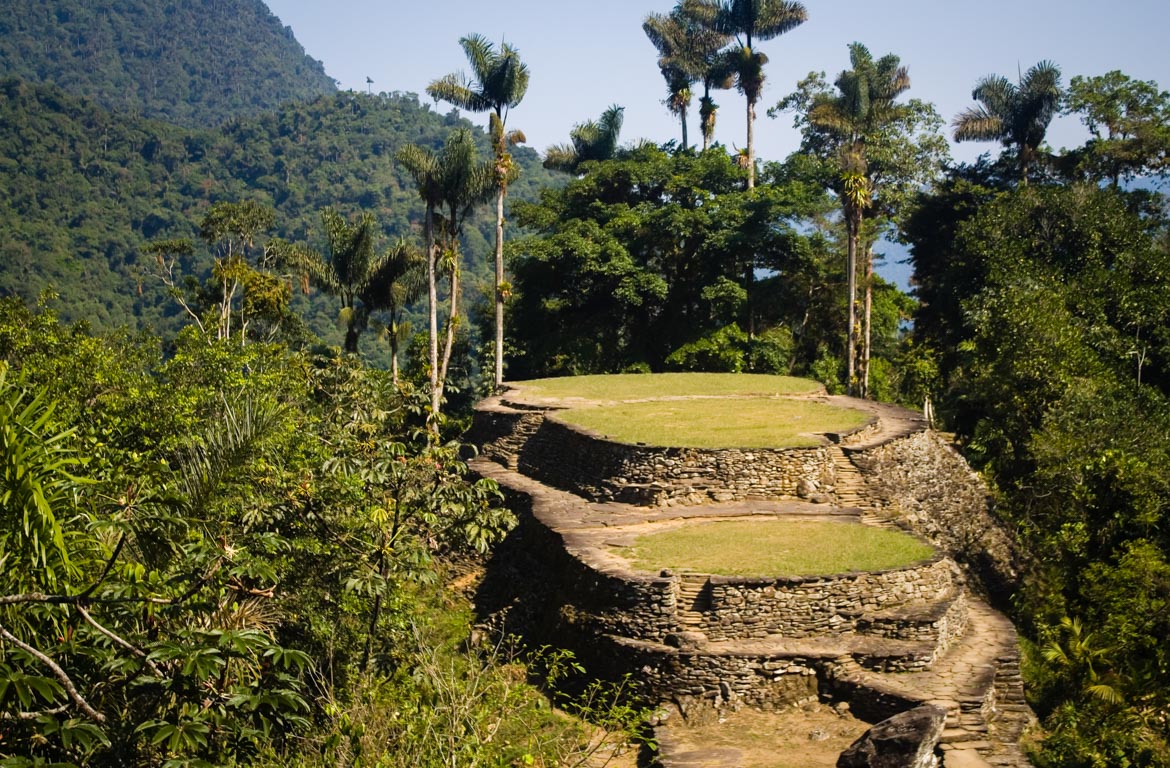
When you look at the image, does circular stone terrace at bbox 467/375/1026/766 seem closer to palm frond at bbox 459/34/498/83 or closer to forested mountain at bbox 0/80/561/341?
palm frond at bbox 459/34/498/83

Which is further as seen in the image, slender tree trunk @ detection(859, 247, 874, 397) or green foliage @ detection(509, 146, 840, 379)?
green foliage @ detection(509, 146, 840, 379)

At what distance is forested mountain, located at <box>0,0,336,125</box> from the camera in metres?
161

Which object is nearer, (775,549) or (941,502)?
(775,549)

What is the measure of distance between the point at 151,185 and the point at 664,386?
252 ft

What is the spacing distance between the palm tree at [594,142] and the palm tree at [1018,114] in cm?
1060

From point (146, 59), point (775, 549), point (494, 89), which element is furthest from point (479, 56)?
point (146, 59)

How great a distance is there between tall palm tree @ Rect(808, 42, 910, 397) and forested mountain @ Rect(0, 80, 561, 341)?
132 ft

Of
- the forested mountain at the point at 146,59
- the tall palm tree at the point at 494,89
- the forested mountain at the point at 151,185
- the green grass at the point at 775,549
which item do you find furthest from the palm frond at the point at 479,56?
the forested mountain at the point at 146,59

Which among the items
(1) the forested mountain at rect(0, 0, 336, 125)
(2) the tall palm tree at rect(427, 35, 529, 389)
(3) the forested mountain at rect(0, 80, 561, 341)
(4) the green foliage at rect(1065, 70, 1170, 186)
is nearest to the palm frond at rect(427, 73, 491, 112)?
(2) the tall palm tree at rect(427, 35, 529, 389)

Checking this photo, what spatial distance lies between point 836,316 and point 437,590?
19475 mm

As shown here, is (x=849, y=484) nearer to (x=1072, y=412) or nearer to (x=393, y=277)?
(x=1072, y=412)

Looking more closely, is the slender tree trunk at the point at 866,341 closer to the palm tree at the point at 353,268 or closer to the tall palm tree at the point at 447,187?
the tall palm tree at the point at 447,187

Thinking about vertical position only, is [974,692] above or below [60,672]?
below

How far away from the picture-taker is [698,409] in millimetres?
20250
